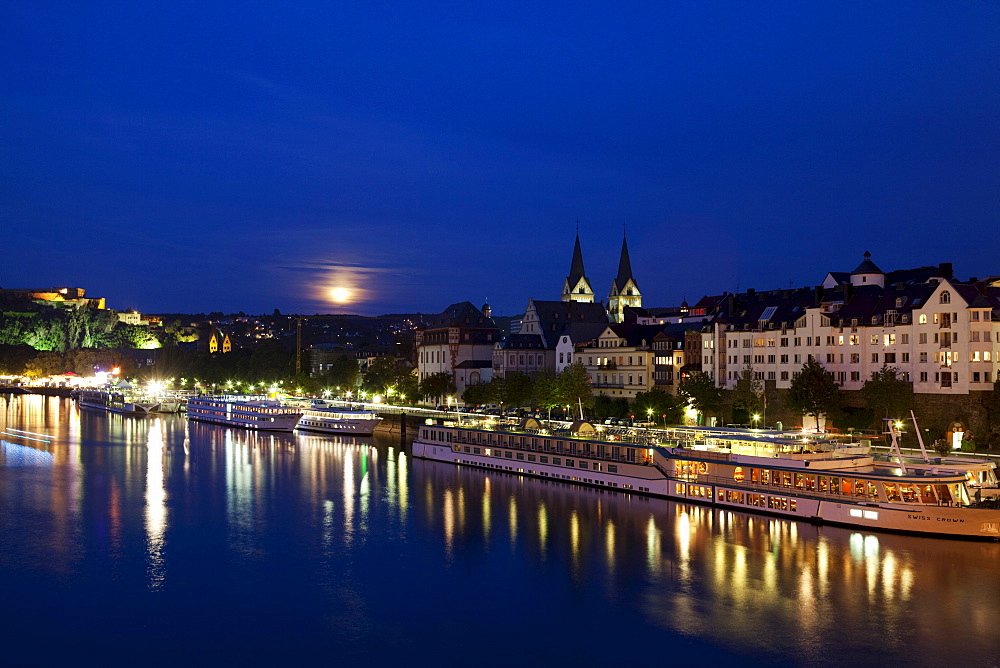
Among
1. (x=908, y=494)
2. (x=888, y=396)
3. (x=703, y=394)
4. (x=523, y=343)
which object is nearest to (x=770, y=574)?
(x=908, y=494)

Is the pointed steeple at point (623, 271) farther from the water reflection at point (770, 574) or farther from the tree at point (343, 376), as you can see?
the water reflection at point (770, 574)

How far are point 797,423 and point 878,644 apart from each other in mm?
35223

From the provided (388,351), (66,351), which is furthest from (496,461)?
(66,351)

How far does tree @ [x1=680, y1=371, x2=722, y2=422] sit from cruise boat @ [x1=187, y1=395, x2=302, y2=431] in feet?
114

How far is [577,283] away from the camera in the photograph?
→ 126062mm

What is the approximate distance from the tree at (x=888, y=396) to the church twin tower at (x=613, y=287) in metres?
66.8

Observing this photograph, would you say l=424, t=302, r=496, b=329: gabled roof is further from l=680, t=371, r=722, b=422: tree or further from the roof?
l=680, t=371, r=722, b=422: tree

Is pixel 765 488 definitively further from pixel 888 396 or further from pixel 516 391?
pixel 516 391

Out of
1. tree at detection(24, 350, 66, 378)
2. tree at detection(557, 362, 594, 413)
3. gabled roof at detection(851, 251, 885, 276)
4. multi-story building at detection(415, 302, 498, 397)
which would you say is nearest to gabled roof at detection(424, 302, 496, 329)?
multi-story building at detection(415, 302, 498, 397)

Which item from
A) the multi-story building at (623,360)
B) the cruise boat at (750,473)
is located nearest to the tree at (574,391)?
the multi-story building at (623,360)

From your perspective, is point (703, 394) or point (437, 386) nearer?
point (703, 394)

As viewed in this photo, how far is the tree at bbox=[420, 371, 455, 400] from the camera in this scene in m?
91.4

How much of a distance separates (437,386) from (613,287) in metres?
41.1

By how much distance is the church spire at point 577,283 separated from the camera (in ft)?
411
